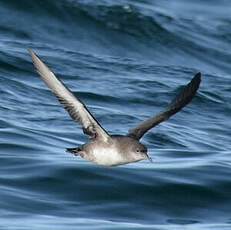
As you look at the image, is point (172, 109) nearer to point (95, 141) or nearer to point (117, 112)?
point (95, 141)

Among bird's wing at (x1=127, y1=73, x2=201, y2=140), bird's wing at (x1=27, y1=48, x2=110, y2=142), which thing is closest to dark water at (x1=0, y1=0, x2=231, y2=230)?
bird's wing at (x1=127, y1=73, x2=201, y2=140)

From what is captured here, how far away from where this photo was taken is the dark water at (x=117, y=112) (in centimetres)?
1037

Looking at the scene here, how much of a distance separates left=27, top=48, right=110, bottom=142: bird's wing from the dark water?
1568 millimetres

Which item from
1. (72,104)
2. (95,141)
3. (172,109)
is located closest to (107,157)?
(95,141)

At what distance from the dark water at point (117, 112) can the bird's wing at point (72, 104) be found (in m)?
1.57

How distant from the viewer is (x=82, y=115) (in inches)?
322

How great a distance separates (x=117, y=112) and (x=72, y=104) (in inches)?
281

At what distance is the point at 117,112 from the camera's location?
15203 mm

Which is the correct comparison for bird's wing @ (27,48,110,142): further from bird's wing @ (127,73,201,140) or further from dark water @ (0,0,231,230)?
dark water @ (0,0,231,230)

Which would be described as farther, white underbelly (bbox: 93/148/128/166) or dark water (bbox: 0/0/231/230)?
dark water (bbox: 0/0/231/230)

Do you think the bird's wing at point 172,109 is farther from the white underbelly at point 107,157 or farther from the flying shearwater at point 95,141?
the white underbelly at point 107,157

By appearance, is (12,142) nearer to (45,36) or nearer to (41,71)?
(41,71)

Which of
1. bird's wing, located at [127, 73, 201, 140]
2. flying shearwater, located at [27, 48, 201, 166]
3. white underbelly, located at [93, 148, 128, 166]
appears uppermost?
bird's wing, located at [127, 73, 201, 140]

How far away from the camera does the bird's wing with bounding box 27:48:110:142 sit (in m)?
7.80
